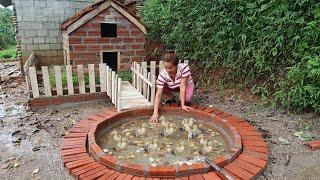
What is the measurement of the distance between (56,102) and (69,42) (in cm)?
177

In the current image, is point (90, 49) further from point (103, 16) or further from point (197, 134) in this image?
point (197, 134)

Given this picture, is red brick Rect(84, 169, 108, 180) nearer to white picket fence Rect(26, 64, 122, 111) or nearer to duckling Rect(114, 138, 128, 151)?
duckling Rect(114, 138, 128, 151)

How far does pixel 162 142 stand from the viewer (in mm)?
3652

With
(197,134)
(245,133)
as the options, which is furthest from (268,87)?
(197,134)

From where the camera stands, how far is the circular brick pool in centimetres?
282

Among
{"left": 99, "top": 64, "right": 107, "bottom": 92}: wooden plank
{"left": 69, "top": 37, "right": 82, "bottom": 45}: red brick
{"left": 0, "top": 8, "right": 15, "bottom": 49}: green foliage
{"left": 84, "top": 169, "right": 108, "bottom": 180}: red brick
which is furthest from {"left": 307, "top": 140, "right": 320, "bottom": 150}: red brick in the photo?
{"left": 0, "top": 8, "right": 15, "bottom": 49}: green foliage

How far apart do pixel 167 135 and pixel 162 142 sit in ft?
0.70

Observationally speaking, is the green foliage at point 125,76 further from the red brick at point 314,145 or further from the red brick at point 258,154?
the red brick at point 314,145

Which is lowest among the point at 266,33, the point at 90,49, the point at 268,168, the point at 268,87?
the point at 268,168

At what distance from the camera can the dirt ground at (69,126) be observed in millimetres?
3104

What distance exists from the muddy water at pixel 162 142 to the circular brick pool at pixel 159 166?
0.49 ft

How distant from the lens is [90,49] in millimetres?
6539

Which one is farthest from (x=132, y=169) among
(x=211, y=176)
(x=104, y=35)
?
(x=104, y=35)

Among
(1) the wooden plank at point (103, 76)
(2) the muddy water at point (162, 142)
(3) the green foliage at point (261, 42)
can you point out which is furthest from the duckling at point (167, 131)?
(3) the green foliage at point (261, 42)
